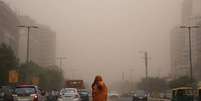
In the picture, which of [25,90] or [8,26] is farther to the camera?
[8,26]

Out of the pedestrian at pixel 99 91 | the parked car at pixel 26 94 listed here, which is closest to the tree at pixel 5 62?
the parked car at pixel 26 94

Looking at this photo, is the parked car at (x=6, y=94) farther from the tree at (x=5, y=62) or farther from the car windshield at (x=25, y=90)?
the tree at (x=5, y=62)

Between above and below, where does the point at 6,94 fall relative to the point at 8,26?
below

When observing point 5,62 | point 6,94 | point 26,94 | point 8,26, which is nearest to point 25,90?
point 26,94

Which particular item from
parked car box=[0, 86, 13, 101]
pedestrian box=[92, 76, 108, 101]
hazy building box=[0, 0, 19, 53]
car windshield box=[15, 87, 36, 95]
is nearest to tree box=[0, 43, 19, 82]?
parked car box=[0, 86, 13, 101]

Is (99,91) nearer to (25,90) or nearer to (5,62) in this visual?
(25,90)

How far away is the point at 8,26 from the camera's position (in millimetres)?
138875

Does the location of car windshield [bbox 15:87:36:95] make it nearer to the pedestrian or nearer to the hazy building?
the pedestrian

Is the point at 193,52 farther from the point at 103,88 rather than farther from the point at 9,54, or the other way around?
the point at 103,88

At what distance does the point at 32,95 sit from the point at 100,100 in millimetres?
11569

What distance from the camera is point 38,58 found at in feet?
614

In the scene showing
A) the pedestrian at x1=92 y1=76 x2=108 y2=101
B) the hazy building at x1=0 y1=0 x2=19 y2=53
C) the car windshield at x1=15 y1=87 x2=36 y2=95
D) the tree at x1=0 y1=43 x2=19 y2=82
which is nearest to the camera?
the pedestrian at x1=92 y1=76 x2=108 y2=101

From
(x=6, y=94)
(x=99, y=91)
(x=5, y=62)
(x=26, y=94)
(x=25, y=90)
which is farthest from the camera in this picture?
(x=5, y=62)

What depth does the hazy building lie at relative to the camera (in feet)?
428
